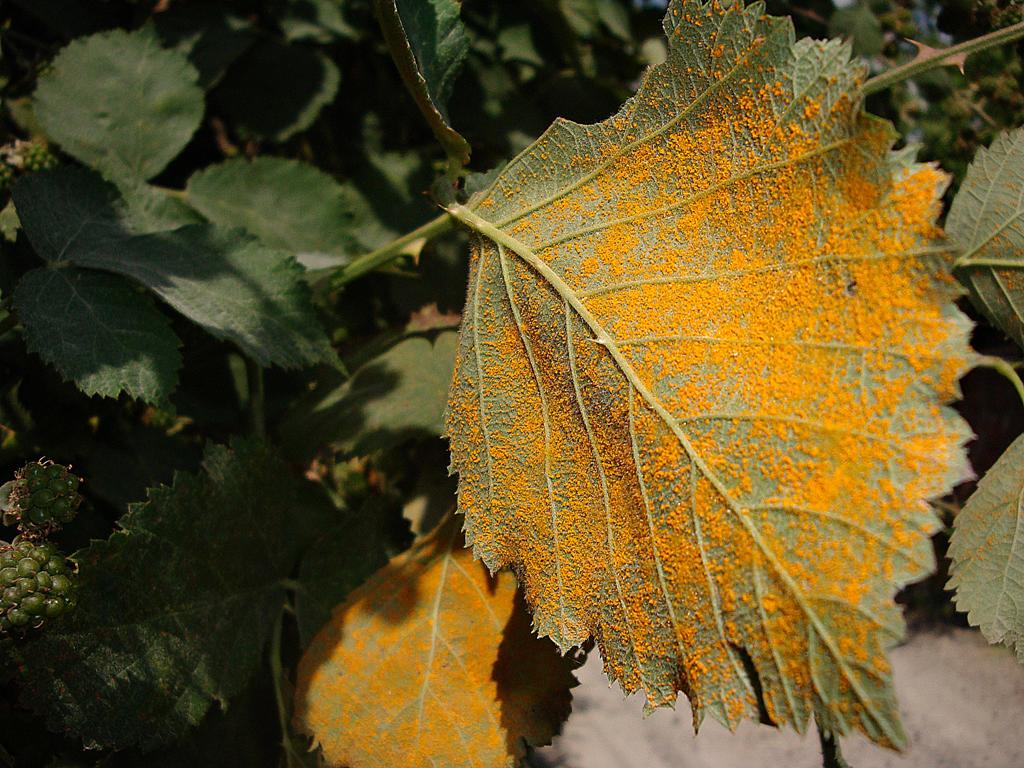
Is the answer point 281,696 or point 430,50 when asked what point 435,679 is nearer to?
point 281,696

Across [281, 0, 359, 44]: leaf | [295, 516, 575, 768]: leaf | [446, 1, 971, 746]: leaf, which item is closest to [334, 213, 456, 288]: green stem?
[446, 1, 971, 746]: leaf

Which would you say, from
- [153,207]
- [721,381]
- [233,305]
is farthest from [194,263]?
[721,381]

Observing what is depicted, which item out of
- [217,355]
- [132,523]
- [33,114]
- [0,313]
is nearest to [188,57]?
[33,114]

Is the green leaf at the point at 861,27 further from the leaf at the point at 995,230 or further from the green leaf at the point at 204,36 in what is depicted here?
the green leaf at the point at 204,36

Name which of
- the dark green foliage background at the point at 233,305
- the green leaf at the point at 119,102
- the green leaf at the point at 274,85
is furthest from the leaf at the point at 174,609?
the green leaf at the point at 274,85

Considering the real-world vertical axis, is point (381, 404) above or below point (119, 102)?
below

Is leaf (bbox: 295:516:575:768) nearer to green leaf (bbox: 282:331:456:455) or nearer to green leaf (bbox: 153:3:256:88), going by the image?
green leaf (bbox: 282:331:456:455)

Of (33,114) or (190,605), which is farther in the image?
(33,114)

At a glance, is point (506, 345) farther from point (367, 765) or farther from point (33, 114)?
point (33, 114)

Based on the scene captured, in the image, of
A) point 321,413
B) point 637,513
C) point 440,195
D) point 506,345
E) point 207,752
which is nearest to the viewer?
point 637,513
